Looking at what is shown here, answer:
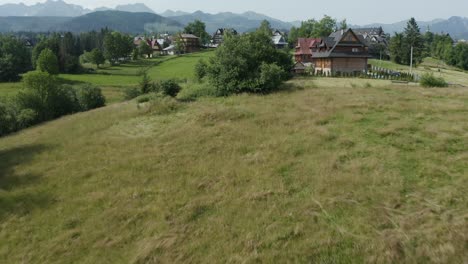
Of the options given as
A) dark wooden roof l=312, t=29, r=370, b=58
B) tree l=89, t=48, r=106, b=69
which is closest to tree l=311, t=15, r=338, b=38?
dark wooden roof l=312, t=29, r=370, b=58

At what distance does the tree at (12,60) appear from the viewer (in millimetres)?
70688

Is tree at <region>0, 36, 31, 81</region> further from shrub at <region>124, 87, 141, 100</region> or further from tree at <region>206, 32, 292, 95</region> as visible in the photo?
tree at <region>206, 32, 292, 95</region>

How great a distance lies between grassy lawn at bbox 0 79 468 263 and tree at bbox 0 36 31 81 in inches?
2325

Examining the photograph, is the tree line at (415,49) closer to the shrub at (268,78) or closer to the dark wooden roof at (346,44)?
the dark wooden roof at (346,44)

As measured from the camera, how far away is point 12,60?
73438mm

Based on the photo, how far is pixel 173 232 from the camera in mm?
10516

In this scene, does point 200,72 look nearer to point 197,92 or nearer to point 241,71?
point 197,92

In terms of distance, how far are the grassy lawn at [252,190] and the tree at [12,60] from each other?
59065mm

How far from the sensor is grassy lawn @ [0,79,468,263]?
952 cm

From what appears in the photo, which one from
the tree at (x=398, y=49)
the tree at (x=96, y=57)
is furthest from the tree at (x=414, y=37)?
the tree at (x=96, y=57)

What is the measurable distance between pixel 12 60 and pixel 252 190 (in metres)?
78.3

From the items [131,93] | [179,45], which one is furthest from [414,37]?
[179,45]

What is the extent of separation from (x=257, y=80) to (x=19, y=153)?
714 inches

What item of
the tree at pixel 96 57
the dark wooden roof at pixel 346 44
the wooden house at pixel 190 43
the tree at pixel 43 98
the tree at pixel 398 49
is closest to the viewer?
the tree at pixel 43 98
